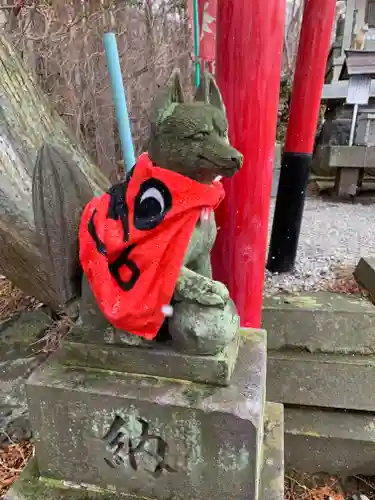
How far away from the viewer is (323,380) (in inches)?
70.9

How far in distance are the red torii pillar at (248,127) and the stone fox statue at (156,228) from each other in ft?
1.44

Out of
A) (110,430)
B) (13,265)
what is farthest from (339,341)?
(13,265)

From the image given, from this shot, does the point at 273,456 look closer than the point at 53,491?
No

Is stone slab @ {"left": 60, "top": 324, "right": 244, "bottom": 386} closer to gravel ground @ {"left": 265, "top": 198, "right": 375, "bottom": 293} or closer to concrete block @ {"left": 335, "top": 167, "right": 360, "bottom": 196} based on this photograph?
gravel ground @ {"left": 265, "top": 198, "right": 375, "bottom": 293}

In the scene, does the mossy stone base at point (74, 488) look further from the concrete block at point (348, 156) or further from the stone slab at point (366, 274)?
the concrete block at point (348, 156)

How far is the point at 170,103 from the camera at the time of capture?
87cm

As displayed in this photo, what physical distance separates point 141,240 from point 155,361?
1.05ft

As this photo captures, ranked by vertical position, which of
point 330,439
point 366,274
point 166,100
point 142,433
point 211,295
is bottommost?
point 330,439

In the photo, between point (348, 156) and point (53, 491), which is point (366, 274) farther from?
point (348, 156)

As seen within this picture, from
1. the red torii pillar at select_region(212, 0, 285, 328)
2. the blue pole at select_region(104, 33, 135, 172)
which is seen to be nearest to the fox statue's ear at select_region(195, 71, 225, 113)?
the blue pole at select_region(104, 33, 135, 172)

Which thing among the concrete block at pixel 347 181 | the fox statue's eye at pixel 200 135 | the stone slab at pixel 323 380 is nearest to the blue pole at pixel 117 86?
the fox statue's eye at pixel 200 135

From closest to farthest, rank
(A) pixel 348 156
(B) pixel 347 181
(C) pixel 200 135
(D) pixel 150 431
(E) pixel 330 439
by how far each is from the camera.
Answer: (C) pixel 200 135 < (D) pixel 150 431 < (E) pixel 330 439 < (A) pixel 348 156 < (B) pixel 347 181

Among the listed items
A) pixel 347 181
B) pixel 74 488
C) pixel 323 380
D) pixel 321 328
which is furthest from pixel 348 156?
pixel 74 488

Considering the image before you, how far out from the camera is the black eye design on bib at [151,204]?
875mm
